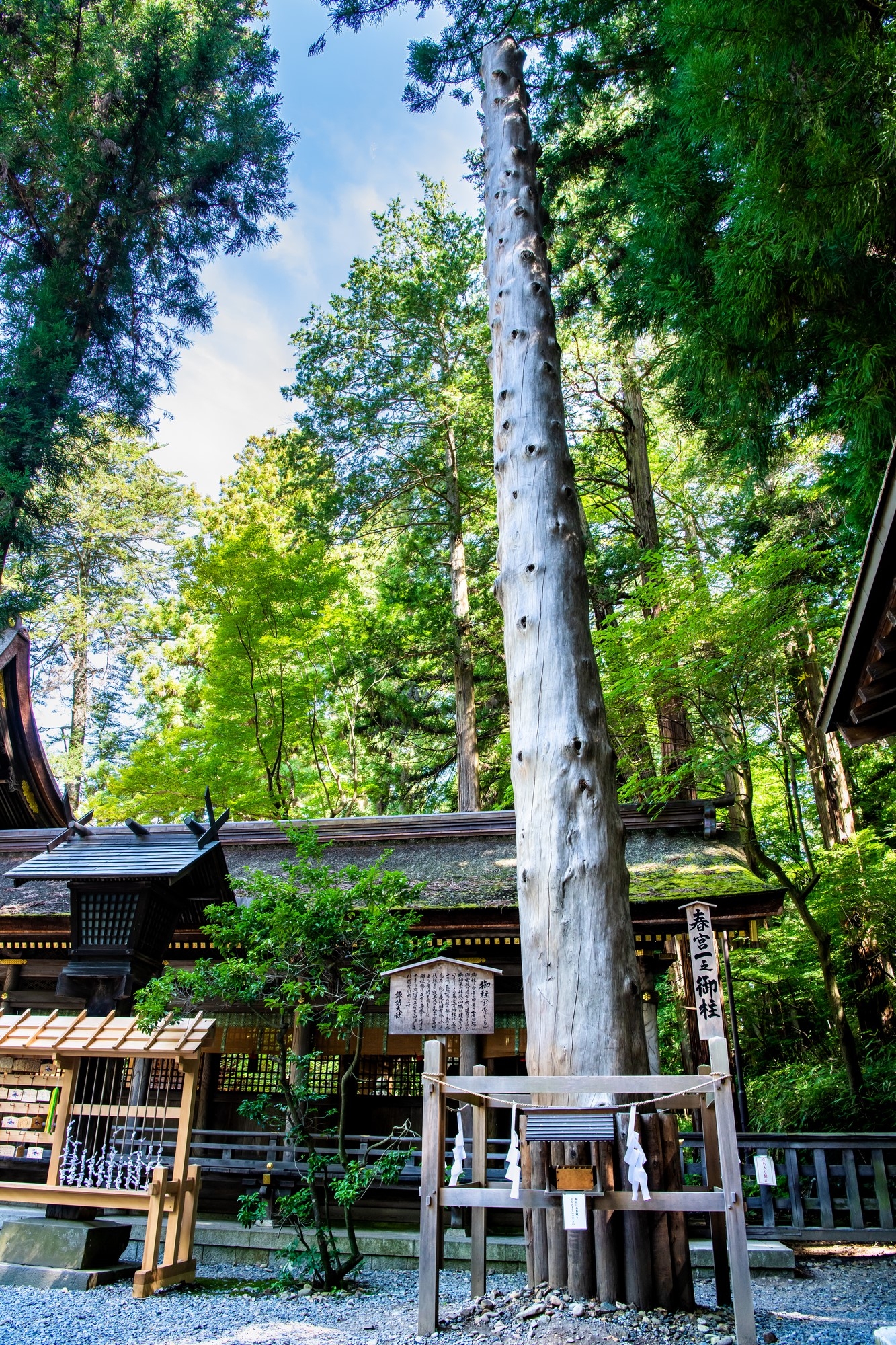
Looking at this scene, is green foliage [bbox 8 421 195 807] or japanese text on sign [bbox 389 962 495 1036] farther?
green foliage [bbox 8 421 195 807]

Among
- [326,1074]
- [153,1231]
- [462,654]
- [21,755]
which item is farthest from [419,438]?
[153,1231]

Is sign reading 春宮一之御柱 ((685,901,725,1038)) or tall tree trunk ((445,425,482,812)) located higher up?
tall tree trunk ((445,425,482,812))

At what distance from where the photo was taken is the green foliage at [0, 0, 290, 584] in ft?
33.4

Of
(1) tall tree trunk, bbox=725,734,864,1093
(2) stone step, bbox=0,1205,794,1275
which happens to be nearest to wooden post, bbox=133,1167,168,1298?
(2) stone step, bbox=0,1205,794,1275

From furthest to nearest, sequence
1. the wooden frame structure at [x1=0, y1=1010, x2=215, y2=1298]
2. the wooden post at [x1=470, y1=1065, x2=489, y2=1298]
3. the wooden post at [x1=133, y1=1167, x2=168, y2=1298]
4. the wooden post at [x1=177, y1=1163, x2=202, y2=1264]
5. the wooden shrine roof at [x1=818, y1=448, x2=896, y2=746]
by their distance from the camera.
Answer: the wooden post at [x1=177, y1=1163, x2=202, y2=1264] < the wooden frame structure at [x1=0, y1=1010, x2=215, y2=1298] < the wooden post at [x1=133, y1=1167, x2=168, y2=1298] < the wooden post at [x1=470, y1=1065, x2=489, y2=1298] < the wooden shrine roof at [x1=818, y1=448, x2=896, y2=746]

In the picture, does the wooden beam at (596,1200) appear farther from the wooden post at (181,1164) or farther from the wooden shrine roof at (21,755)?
the wooden shrine roof at (21,755)

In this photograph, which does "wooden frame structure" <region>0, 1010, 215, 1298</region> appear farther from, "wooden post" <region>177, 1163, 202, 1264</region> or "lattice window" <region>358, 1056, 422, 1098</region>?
"lattice window" <region>358, 1056, 422, 1098</region>

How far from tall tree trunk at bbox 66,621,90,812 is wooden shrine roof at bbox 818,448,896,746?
657 inches

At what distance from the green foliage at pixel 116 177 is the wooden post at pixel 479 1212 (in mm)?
8231

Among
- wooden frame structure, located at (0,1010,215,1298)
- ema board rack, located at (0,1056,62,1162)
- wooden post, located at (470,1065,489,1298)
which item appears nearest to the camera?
wooden post, located at (470,1065,489,1298)

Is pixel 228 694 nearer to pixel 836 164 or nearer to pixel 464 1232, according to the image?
pixel 464 1232

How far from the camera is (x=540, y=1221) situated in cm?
314

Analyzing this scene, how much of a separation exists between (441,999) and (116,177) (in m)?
11.5

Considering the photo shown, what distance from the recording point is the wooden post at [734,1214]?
100 inches
